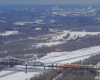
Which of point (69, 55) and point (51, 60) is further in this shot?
point (69, 55)

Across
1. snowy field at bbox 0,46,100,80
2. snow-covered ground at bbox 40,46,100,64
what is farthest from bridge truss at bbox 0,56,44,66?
snow-covered ground at bbox 40,46,100,64

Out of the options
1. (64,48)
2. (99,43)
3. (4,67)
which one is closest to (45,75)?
(4,67)

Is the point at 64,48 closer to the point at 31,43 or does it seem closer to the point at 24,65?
the point at 31,43

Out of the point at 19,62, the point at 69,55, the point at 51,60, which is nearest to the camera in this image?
the point at 19,62

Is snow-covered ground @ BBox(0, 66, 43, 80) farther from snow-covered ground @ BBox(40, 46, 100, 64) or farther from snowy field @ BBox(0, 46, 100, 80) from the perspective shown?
snow-covered ground @ BBox(40, 46, 100, 64)

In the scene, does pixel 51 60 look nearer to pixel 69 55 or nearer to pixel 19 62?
pixel 69 55

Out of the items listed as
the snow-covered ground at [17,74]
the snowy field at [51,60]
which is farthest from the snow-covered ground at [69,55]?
the snow-covered ground at [17,74]

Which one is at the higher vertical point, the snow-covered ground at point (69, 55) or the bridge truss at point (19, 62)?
the snow-covered ground at point (69, 55)

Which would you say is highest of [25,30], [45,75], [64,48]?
[25,30]

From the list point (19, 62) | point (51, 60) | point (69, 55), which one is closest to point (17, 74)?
point (19, 62)

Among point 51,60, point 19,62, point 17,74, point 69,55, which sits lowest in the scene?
point 17,74

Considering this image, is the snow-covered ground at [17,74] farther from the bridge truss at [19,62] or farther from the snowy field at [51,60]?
the bridge truss at [19,62]
